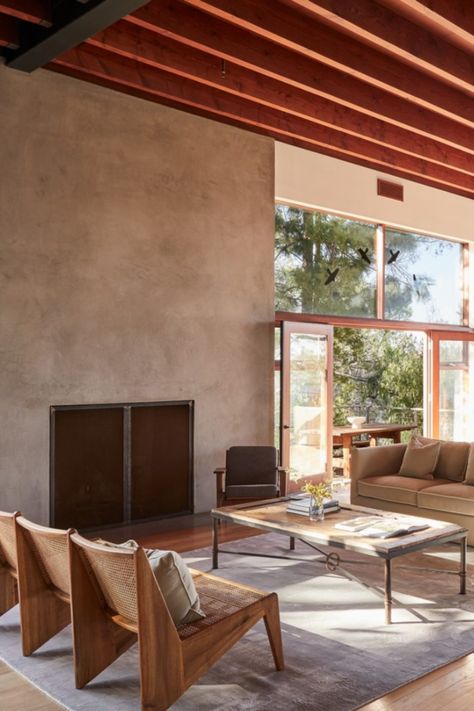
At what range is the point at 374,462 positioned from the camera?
6543mm

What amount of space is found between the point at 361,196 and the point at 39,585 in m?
6.65

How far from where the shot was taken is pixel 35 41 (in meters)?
5.16

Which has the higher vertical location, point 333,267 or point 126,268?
point 333,267

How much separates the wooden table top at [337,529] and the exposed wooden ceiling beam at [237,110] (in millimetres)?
3794

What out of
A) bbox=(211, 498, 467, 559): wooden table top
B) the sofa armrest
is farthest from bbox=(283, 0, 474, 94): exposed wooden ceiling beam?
bbox=(211, 498, 467, 559): wooden table top

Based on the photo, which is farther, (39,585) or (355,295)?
(355,295)

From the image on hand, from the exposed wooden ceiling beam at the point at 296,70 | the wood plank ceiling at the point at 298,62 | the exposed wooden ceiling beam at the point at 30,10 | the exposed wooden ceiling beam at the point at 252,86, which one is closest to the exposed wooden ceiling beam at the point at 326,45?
the wood plank ceiling at the point at 298,62

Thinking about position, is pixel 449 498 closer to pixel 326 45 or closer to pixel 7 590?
pixel 7 590

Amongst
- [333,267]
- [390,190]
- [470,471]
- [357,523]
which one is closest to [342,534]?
[357,523]

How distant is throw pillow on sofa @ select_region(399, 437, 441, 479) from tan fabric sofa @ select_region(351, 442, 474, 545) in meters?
0.07

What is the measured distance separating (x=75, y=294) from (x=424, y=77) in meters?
3.74

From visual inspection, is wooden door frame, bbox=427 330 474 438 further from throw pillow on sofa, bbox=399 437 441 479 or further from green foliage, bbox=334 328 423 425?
throw pillow on sofa, bbox=399 437 441 479

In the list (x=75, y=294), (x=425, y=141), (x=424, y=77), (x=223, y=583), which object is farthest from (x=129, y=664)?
(x=425, y=141)

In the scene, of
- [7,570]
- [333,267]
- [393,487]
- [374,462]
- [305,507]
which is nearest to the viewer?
[7,570]
